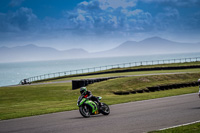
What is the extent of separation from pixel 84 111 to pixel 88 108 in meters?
0.26

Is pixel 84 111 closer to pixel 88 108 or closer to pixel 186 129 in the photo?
pixel 88 108

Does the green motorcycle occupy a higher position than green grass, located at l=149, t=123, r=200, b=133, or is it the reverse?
the green motorcycle

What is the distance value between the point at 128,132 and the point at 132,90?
21551 mm

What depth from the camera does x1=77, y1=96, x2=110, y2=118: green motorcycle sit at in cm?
1356

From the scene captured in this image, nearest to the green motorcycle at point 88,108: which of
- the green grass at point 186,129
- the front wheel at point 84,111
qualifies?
the front wheel at point 84,111

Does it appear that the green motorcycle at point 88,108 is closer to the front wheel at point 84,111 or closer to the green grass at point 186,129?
the front wheel at point 84,111

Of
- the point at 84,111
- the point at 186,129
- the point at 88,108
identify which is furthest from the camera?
the point at 88,108

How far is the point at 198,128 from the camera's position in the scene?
32.0 ft

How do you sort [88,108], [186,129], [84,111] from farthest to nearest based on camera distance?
[88,108], [84,111], [186,129]

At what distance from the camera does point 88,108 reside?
13836mm

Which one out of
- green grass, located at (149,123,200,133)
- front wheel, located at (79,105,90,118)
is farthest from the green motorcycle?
green grass, located at (149,123,200,133)

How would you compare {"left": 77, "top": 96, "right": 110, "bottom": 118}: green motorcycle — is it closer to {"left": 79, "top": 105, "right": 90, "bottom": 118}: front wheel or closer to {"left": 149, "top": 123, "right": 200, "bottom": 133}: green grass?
{"left": 79, "top": 105, "right": 90, "bottom": 118}: front wheel

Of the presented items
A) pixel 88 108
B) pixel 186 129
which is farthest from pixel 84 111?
pixel 186 129

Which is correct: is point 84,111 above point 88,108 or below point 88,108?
below
